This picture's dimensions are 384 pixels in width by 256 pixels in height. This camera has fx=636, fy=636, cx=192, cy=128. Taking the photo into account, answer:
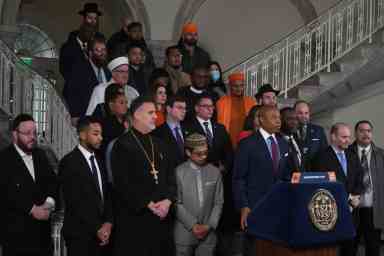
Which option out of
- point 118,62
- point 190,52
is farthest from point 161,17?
point 118,62

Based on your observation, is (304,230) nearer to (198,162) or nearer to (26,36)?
(198,162)

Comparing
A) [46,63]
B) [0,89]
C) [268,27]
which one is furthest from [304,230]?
[46,63]

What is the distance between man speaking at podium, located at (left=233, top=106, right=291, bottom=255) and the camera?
486cm

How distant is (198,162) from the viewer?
5.04 meters

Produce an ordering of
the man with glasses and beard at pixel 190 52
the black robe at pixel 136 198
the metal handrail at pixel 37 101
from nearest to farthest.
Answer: the black robe at pixel 136 198 < the man with glasses and beard at pixel 190 52 < the metal handrail at pixel 37 101

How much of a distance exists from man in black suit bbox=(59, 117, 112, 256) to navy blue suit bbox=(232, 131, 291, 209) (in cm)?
101

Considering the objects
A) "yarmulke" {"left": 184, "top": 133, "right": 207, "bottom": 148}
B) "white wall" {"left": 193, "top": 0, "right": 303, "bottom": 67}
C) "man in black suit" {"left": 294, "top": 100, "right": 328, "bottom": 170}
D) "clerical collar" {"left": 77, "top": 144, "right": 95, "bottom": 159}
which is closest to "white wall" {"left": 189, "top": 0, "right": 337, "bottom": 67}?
"white wall" {"left": 193, "top": 0, "right": 303, "bottom": 67}

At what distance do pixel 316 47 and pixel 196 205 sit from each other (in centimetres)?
536

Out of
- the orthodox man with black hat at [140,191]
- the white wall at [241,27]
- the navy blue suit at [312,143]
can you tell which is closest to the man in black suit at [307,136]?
the navy blue suit at [312,143]

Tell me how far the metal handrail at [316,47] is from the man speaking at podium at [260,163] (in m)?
4.60

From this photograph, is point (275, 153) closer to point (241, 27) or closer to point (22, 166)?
point (22, 166)

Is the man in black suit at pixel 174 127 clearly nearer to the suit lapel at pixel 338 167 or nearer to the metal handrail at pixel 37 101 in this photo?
the suit lapel at pixel 338 167

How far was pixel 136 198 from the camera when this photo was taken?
14.5 ft

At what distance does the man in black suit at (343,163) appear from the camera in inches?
221
